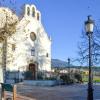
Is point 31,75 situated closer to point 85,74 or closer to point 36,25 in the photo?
point 36,25

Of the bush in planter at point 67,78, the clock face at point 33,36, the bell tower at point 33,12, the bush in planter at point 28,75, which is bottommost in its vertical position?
the bush in planter at point 67,78

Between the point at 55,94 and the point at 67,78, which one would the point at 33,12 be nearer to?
the point at 67,78

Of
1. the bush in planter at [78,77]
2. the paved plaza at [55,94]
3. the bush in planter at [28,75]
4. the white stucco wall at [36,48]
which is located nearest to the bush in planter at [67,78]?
the bush in planter at [78,77]

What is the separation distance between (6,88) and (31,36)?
42.3 meters

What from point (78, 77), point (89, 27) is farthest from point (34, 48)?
point (89, 27)

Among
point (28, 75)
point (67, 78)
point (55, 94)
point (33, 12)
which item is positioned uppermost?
point (33, 12)

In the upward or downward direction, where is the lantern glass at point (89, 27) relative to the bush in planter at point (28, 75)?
upward

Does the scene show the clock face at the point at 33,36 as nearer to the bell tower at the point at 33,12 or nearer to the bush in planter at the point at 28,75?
the bell tower at the point at 33,12

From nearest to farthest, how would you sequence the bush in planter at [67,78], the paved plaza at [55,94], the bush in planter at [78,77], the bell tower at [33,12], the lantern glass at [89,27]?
the lantern glass at [89,27] → the paved plaza at [55,94] → the bush in planter at [67,78] → the bush in planter at [78,77] → the bell tower at [33,12]

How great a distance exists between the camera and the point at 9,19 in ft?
57.0

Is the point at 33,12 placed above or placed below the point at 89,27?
above

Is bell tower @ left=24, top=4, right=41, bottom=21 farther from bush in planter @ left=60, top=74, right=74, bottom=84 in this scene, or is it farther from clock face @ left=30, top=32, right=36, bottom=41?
bush in planter @ left=60, top=74, right=74, bottom=84

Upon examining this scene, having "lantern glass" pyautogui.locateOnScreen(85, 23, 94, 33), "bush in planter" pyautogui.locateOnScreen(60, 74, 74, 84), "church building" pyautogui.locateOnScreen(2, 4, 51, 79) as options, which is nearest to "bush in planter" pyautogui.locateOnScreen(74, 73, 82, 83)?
"bush in planter" pyautogui.locateOnScreen(60, 74, 74, 84)

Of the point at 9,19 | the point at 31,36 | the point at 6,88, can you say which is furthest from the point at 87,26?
the point at 31,36
